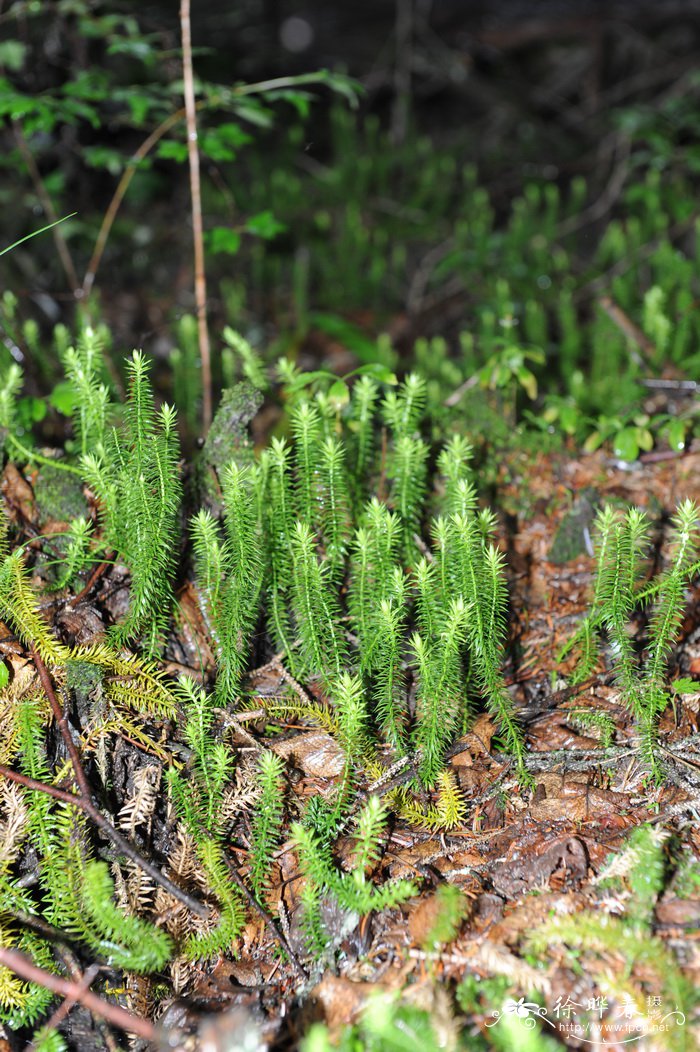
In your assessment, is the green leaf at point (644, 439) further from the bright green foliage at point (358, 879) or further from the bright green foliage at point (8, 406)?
the bright green foliage at point (8, 406)

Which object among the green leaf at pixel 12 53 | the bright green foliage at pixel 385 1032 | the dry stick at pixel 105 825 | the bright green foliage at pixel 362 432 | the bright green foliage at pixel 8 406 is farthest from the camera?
the green leaf at pixel 12 53

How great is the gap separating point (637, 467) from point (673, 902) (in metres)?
1.78

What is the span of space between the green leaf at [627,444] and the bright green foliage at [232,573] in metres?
1.53

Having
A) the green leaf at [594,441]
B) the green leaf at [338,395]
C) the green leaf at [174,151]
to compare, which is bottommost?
the green leaf at [594,441]

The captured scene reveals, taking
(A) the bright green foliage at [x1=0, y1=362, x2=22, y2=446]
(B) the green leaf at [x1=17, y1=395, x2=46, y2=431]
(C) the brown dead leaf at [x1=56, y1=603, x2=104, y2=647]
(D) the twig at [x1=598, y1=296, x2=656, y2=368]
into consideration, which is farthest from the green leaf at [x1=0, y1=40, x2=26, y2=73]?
(D) the twig at [x1=598, y1=296, x2=656, y2=368]

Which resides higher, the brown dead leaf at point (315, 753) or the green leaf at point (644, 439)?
the green leaf at point (644, 439)

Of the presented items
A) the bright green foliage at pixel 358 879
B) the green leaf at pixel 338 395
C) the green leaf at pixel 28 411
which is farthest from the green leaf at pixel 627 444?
the green leaf at pixel 28 411

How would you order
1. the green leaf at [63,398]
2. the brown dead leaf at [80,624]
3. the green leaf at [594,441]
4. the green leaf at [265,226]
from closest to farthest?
the brown dead leaf at [80,624], the green leaf at [63,398], the green leaf at [594,441], the green leaf at [265,226]

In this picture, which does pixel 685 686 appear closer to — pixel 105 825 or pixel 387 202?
pixel 105 825

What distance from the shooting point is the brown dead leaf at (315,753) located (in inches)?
87.7

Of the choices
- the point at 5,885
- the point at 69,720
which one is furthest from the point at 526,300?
the point at 5,885

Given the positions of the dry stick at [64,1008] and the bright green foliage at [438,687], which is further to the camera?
the bright green foliage at [438,687]

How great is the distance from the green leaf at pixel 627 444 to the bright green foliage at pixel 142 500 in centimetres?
171

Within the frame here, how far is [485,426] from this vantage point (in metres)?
3.30
